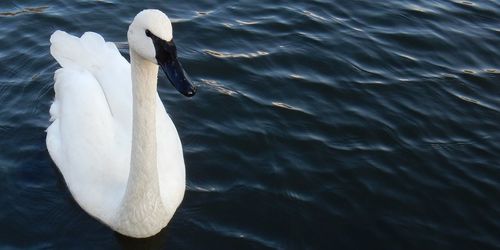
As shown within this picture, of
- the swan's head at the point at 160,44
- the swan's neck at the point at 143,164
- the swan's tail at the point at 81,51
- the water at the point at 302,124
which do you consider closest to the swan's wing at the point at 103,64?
the swan's tail at the point at 81,51

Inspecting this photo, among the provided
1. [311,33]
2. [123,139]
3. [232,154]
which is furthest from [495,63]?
[123,139]

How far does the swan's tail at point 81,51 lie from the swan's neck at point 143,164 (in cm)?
223

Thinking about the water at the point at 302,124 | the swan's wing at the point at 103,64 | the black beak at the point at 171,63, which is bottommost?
the water at the point at 302,124

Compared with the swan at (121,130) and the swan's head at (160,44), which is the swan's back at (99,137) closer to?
the swan at (121,130)

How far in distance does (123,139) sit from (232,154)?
1439 mm

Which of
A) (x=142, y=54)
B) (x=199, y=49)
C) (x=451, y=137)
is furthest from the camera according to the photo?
(x=199, y=49)

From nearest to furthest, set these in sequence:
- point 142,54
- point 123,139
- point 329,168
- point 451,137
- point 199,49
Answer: point 142,54 → point 123,139 → point 329,168 → point 451,137 → point 199,49

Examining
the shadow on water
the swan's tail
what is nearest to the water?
the shadow on water

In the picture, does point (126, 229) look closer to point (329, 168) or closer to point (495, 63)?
point (329, 168)

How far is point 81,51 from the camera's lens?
8.56 meters

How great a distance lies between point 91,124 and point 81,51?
1510 millimetres

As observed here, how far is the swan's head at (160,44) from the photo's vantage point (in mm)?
5641

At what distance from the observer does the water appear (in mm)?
7258

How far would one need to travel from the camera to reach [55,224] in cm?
707
